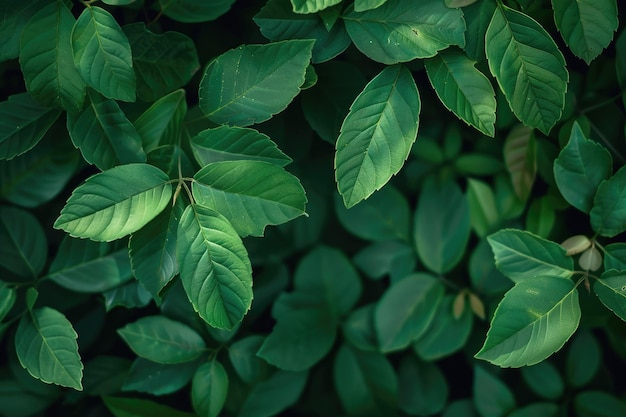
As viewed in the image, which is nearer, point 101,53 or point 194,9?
point 101,53

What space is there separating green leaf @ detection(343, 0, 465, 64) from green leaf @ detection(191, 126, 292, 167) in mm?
180

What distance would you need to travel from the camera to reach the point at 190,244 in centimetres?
76

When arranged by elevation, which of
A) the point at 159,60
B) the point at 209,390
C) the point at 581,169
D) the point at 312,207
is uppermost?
the point at 159,60

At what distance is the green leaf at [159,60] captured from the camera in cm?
86

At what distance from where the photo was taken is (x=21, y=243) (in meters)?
0.99

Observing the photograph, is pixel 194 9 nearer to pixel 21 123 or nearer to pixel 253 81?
pixel 253 81

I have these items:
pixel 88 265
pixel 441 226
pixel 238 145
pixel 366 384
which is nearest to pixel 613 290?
pixel 441 226

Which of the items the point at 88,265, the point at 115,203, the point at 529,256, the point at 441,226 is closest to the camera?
the point at 115,203

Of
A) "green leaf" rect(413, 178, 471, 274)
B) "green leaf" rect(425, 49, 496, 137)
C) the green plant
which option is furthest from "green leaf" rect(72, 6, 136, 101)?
"green leaf" rect(413, 178, 471, 274)

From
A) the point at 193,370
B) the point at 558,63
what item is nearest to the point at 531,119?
the point at 558,63

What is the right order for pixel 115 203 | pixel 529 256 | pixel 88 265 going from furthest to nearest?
pixel 88 265
pixel 529 256
pixel 115 203

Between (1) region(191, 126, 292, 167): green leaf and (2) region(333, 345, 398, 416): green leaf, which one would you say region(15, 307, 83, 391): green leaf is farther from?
(2) region(333, 345, 398, 416): green leaf

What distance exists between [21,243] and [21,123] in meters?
0.22

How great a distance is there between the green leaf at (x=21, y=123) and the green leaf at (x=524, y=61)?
0.61 metres
